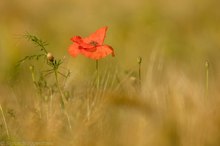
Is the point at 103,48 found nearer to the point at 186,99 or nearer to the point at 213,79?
the point at 213,79

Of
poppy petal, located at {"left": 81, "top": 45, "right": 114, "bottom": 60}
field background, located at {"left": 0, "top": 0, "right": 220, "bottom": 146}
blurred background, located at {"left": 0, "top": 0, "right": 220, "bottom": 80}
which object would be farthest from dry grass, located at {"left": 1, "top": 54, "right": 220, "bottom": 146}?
blurred background, located at {"left": 0, "top": 0, "right": 220, "bottom": 80}

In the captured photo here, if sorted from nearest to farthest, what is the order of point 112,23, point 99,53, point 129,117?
point 129,117 → point 99,53 → point 112,23

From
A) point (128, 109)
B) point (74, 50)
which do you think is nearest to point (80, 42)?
point (74, 50)

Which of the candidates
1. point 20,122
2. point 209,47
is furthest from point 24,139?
point 209,47

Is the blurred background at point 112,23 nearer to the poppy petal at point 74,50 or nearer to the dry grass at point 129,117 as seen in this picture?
the poppy petal at point 74,50

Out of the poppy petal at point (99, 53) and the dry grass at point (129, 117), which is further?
the poppy petal at point (99, 53)

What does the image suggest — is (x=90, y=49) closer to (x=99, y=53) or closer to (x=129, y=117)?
(x=99, y=53)

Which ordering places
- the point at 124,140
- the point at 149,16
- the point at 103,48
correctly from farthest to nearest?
the point at 149,16, the point at 103,48, the point at 124,140

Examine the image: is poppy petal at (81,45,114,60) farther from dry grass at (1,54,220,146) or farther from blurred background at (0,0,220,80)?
blurred background at (0,0,220,80)

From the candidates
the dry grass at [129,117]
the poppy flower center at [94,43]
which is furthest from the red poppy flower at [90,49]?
the dry grass at [129,117]
